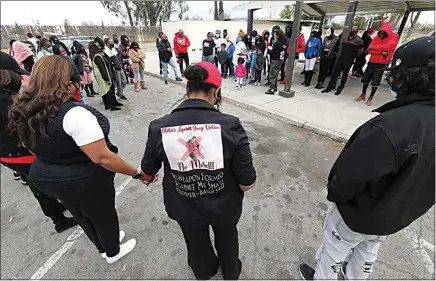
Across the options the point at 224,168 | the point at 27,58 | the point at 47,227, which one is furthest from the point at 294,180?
the point at 27,58

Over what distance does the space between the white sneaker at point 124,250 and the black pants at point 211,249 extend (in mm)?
729

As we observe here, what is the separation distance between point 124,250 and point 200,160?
1.55 metres

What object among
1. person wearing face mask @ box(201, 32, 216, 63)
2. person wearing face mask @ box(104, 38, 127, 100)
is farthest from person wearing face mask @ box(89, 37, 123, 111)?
person wearing face mask @ box(201, 32, 216, 63)

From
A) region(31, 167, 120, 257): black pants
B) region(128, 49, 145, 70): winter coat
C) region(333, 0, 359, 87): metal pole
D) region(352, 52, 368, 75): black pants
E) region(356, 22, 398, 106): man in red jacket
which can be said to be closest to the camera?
region(31, 167, 120, 257): black pants

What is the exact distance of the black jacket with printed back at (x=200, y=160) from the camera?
1196mm

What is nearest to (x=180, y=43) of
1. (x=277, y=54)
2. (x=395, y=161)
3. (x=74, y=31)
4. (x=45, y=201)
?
(x=277, y=54)

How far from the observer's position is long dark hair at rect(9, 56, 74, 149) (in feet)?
4.20

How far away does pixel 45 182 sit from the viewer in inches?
57.4

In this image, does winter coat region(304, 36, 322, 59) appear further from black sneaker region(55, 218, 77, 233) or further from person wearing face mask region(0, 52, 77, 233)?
black sneaker region(55, 218, 77, 233)

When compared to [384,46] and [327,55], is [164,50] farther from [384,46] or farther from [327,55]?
[384,46]

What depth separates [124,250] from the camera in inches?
84.2

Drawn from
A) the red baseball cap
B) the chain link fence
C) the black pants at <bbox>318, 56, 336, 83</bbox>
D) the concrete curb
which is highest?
the chain link fence

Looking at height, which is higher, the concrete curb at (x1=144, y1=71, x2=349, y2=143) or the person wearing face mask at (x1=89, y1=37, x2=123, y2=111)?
the person wearing face mask at (x1=89, y1=37, x2=123, y2=111)

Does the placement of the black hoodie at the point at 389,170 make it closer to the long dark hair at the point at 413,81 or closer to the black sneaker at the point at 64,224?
the long dark hair at the point at 413,81
